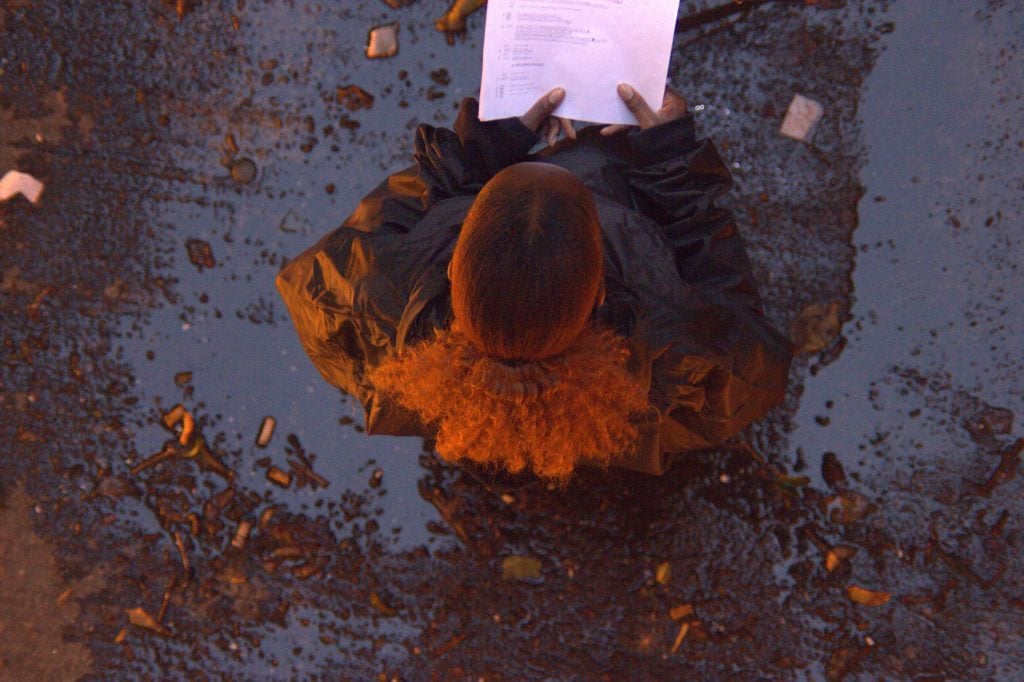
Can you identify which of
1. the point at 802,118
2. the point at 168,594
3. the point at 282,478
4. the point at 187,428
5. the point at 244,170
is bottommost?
the point at 168,594

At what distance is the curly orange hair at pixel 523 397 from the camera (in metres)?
1.18

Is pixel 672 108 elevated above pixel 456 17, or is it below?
below

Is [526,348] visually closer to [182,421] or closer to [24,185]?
[182,421]

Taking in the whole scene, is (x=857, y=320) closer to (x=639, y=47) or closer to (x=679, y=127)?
(x=679, y=127)

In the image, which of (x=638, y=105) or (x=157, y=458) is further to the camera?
(x=157, y=458)

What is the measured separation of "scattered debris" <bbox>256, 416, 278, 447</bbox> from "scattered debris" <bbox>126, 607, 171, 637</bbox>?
2.32ft

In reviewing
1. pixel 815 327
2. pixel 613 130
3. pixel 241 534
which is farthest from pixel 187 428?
pixel 815 327

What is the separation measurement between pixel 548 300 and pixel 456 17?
1.54m

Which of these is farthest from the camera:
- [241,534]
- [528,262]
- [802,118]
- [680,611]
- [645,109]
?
[241,534]

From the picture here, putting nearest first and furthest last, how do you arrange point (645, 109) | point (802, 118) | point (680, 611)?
1. point (645, 109)
2. point (802, 118)
3. point (680, 611)

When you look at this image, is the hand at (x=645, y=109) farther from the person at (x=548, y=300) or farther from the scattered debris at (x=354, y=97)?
the scattered debris at (x=354, y=97)

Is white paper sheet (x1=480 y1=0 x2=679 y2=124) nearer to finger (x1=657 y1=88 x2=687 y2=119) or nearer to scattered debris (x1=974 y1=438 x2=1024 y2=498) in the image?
finger (x1=657 y1=88 x2=687 y2=119)

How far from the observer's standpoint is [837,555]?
221cm

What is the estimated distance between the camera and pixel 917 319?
2.16 metres
